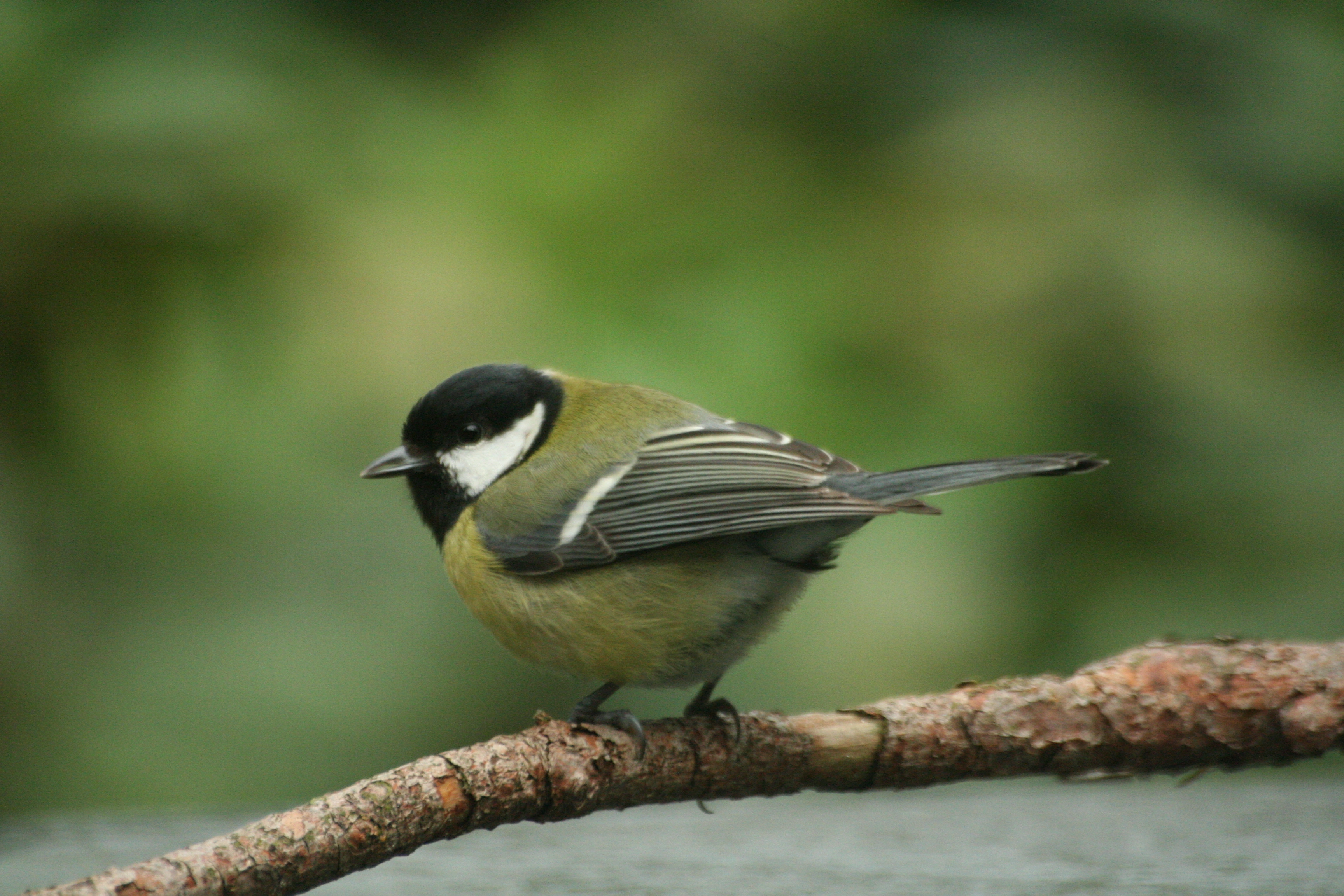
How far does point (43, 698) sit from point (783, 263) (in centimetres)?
180

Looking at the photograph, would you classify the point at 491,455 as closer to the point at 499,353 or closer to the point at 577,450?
the point at 577,450

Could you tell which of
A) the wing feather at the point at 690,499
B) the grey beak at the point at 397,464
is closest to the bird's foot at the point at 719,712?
the wing feather at the point at 690,499

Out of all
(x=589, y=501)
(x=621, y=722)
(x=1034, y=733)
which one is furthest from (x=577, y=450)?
(x=1034, y=733)

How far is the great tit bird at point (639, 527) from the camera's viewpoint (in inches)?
78.4

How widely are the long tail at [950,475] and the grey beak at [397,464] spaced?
0.75m

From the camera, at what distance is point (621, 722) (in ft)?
5.83

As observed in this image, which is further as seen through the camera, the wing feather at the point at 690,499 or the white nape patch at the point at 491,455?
the white nape patch at the point at 491,455

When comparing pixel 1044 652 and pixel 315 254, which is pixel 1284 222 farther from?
pixel 315 254

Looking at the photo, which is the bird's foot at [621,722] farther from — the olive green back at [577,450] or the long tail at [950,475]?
the long tail at [950,475]

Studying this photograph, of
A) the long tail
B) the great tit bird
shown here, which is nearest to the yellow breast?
the great tit bird

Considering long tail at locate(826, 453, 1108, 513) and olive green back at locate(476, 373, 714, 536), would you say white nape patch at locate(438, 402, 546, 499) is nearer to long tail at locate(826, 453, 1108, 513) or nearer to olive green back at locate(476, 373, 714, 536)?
olive green back at locate(476, 373, 714, 536)

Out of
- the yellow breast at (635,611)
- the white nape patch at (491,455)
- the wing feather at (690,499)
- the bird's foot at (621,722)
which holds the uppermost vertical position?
the white nape patch at (491,455)

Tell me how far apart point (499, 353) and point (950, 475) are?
115 cm

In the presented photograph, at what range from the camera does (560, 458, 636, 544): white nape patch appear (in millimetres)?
2125
